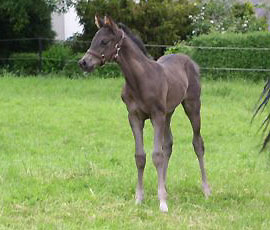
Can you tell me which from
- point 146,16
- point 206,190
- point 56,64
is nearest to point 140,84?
point 206,190

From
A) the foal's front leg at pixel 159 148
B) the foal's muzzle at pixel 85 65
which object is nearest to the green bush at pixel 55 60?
the foal's front leg at pixel 159 148

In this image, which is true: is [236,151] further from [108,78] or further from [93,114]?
[108,78]

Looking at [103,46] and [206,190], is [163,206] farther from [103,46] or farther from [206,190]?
[103,46]

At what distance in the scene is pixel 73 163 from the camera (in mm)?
7617

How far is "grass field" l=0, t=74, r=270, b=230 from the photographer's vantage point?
5.38 meters

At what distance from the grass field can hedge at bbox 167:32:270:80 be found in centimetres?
261

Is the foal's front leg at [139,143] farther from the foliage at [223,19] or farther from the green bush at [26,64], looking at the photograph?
the green bush at [26,64]

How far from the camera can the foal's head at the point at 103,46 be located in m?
5.43

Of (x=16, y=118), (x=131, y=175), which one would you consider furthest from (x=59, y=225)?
(x=16, y=118)

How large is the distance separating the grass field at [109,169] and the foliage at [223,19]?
19.2 ft

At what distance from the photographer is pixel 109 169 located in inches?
291

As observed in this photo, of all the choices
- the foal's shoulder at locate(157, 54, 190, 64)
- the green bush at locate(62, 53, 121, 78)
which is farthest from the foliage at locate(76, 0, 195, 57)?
the foal's shoulder at locate(157, 54, 190, 64)

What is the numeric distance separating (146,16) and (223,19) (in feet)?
8.43

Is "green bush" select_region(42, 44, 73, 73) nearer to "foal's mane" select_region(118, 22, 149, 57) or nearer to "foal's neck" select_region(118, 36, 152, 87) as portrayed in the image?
"foal's mane" select_region(118, 22, 149, 57)
